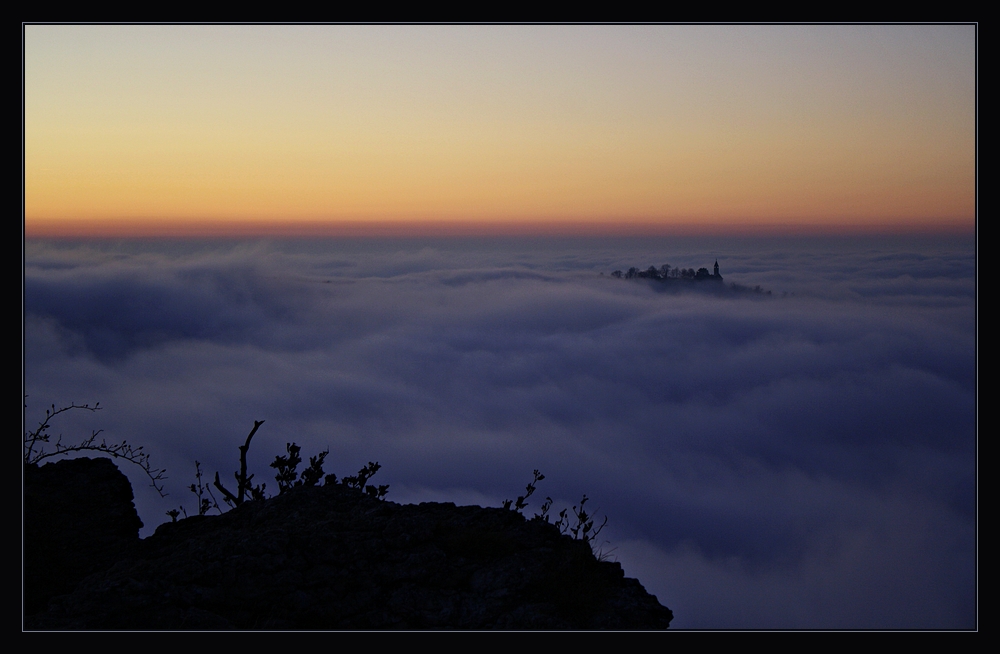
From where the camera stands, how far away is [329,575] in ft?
15.0

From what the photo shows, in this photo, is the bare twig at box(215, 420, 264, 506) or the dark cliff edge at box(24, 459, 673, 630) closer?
the dark cliff edge at box(24, 459, 673, 630)

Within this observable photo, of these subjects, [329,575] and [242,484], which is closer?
[329,575]

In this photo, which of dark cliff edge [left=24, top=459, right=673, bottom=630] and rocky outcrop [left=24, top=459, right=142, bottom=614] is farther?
rocky outcrop [left=24, top=459, right=142, bottom=614]

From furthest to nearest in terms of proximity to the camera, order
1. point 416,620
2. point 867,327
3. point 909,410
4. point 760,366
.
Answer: point 760,366
point 867,327
point 909,410
point 416,620

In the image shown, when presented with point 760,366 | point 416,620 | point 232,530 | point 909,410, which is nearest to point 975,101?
point 416,620

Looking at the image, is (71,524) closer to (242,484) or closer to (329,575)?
(242,484)

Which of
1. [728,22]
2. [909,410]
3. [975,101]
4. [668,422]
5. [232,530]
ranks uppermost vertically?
[728,22]

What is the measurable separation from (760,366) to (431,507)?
32.4 meters

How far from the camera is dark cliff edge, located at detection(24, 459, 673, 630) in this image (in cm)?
435

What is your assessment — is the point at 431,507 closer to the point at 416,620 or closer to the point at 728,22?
the point at 416,620

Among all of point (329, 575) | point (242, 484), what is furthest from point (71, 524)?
point (329, 575)

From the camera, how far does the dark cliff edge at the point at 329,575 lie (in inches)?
171

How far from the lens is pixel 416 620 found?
4539 millimetres

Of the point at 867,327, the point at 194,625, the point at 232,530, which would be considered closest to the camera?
the point at 194,625
